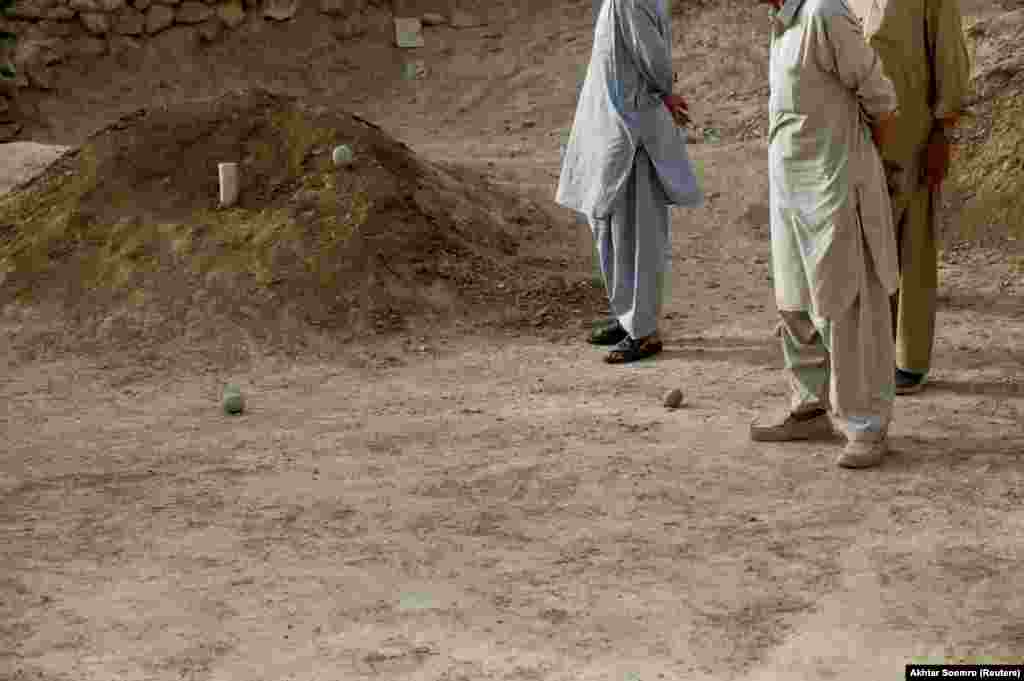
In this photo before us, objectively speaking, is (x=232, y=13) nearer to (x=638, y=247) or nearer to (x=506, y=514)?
(x=638, y=247)

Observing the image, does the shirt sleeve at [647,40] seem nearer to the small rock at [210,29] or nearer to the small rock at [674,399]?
the small rock at [674,399]

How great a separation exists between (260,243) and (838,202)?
3.66 meters

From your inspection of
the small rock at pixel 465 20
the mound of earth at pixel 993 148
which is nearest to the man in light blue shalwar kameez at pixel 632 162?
the mound of earth at pixel 993 148

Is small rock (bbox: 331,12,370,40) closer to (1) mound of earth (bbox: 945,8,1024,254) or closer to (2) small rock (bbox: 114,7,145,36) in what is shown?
(2) small rock (bbox: 114,7,145,36)

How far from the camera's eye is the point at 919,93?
17.9 ft

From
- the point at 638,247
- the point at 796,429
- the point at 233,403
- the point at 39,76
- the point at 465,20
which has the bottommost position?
the point at 233,403

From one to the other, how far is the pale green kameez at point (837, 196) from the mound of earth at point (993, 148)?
330cm

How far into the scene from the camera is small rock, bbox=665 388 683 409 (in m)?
5.69

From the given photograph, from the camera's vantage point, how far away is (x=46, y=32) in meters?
12.4

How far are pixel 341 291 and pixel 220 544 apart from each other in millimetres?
2901

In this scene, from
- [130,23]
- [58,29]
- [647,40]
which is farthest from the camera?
[130,23]

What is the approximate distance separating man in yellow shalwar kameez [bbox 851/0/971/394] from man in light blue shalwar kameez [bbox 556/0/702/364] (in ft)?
3.13

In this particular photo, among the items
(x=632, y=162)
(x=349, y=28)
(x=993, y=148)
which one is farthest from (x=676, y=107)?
(x=349, y=28)

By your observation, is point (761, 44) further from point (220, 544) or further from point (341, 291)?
point (220, 544)
